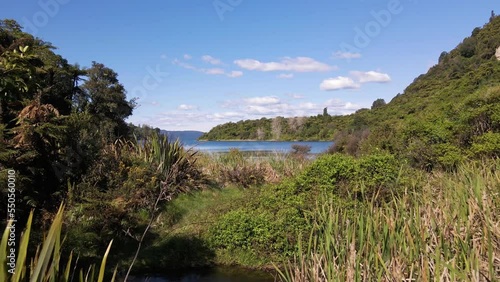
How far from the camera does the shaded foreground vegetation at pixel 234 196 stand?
2.97 metres

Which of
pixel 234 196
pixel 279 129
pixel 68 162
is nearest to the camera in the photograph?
pixel 68 162

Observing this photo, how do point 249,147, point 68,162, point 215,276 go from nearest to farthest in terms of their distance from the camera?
point 215,276
point 68,162
point 249,147

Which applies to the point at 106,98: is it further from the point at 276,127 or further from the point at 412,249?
the point at 276,127

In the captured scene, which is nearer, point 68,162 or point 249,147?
point 68,162

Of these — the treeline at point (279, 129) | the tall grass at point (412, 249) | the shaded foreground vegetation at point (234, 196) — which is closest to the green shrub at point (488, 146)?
the shaded foreground vegetation at point (234, 196)

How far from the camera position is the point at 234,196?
9906mm

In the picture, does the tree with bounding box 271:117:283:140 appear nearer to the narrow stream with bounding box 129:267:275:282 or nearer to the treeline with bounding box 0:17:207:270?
the treeline with bounding box 0:17:207:270

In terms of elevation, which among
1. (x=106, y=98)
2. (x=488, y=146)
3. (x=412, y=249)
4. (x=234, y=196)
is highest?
(x=106, y=98)

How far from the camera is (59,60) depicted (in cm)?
887

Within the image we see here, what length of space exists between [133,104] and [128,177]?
220 inches

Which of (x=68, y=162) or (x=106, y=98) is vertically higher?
(x=106, y=98)

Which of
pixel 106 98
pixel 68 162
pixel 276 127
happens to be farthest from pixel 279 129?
pixel 68 162

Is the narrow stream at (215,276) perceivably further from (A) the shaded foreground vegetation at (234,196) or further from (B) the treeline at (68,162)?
(B) the treeline at (68,162)

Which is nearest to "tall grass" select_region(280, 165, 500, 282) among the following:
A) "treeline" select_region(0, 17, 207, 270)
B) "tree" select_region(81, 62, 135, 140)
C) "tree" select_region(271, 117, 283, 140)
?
"treeline" select_region(0, 17, 207, 270)
